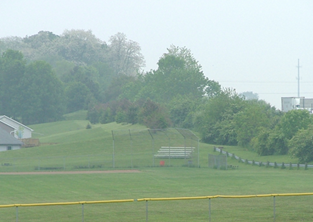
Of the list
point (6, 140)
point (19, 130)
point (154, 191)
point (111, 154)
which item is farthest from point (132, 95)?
point (154, 191)

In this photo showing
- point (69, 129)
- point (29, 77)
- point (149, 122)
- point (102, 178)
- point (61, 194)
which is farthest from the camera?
point (29, 77)

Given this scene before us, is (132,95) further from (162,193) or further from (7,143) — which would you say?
(162,193)

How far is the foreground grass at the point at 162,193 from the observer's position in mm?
18453

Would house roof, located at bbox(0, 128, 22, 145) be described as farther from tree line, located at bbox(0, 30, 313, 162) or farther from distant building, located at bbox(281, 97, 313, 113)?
distant building, located at bbox(281, 97, 313, 113)

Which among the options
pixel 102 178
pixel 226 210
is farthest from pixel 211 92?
pixel 226 210

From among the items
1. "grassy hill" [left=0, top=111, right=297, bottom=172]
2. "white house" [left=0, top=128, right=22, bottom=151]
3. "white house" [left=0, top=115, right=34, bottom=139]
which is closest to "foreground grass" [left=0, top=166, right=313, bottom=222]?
"grassy hill" [left=0, top=111, right=297, bottom=172]

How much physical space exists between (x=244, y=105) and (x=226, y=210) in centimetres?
5527

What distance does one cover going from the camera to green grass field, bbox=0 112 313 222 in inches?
729

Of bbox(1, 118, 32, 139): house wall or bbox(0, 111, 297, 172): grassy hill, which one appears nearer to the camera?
bbox(0, 111, 297, 172): grassy hill

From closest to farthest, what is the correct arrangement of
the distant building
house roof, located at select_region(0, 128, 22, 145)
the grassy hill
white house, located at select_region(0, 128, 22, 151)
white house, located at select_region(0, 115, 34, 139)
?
the grassy hill < white house, located at select_region(0, 128, 22, 151) < house roof, located at select_region(0, 128, 22, 145) < white house, located at select_region(0, 115, 34, 139) < the distant building

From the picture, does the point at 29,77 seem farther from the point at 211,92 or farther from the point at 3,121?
the point at 211,92

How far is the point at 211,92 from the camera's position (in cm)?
10994

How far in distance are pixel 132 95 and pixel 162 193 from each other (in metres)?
89.6

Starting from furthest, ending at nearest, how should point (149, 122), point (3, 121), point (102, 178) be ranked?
1. point (3, 121)
2. point (149, 122)
3. point (102, 178)
